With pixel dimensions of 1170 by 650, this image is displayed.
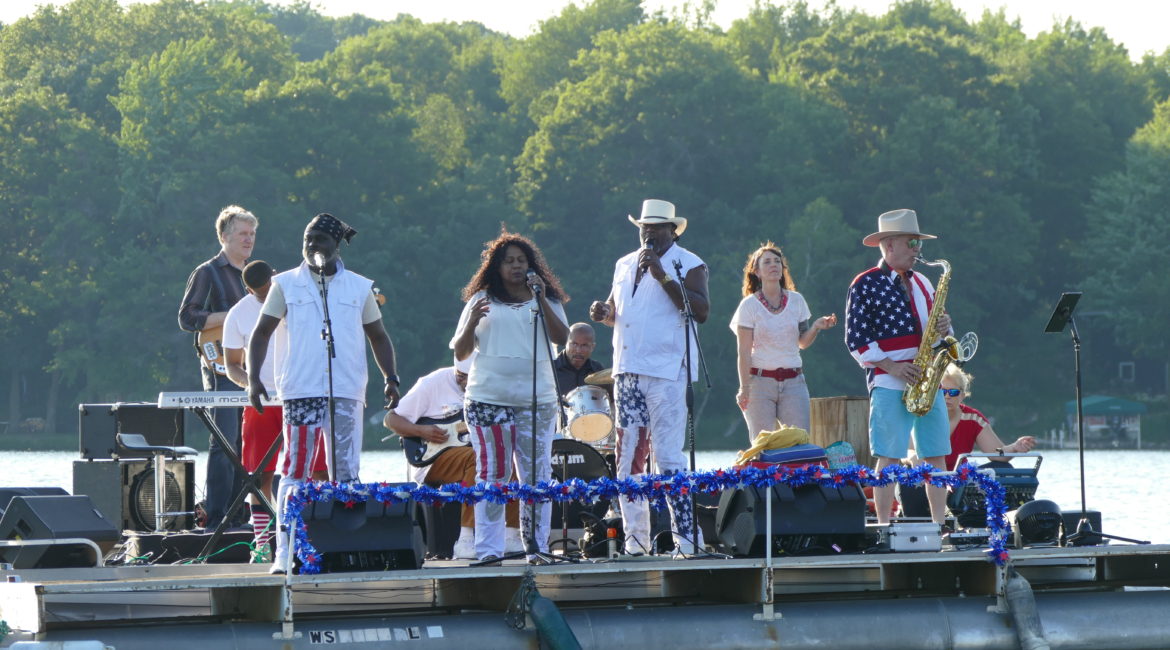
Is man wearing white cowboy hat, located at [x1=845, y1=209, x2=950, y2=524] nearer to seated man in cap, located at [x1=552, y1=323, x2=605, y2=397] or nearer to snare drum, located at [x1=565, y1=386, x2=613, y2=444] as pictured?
snare drum, located at [x1=565, y1=386, x2=613, y2=444]

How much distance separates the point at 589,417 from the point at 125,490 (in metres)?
2.54

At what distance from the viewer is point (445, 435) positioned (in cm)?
965

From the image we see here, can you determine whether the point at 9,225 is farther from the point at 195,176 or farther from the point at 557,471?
the point at 557,471

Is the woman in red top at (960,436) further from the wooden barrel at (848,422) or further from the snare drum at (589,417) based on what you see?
the snare drum at (589,417)

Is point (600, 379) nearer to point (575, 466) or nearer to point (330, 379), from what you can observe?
point (575, 466)

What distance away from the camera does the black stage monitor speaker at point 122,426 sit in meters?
10.6

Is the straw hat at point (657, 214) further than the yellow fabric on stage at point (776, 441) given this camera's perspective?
Yes

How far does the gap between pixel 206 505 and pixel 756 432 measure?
2922 mm

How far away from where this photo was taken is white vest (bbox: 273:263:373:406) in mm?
7879

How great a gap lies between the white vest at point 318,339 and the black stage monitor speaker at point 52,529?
162 cm

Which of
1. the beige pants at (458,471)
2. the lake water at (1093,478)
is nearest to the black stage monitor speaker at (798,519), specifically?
the beige pants at (458,471)

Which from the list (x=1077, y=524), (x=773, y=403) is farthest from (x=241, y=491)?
(x=1077, y=524)

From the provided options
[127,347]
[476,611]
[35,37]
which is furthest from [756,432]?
[35,37]

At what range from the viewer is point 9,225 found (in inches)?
1976
